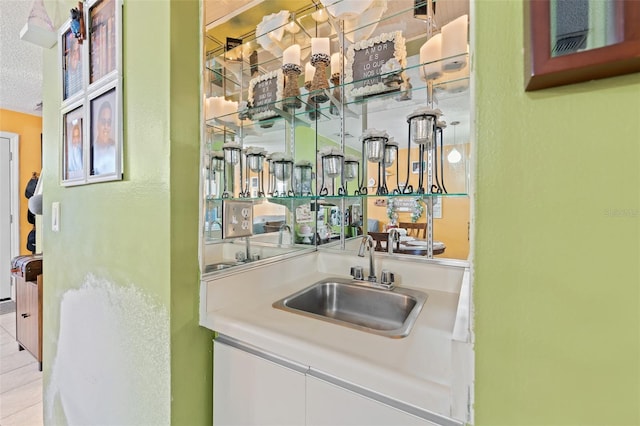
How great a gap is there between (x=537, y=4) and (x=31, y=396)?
326 centimetres

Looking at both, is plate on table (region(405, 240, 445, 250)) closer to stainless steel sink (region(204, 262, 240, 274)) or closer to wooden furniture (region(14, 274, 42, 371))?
stainless steel sink (region(204, 262, 240, 274))

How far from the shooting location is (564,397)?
0.41 m

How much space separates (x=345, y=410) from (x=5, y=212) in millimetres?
5068

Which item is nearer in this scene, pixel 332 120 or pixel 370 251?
pixel 370 251

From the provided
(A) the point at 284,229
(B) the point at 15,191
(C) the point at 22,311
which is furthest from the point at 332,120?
(B) the point at 15,191

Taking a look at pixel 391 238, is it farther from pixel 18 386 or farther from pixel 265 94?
pixel 18 386

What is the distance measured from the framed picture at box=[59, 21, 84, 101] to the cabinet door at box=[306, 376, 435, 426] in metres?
1.48

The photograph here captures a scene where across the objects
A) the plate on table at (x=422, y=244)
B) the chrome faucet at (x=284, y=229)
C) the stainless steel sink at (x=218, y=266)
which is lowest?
the stainless steel sink at (x=218, y=266)

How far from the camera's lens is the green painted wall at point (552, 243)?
38cm

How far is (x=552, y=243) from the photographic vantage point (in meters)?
0.42

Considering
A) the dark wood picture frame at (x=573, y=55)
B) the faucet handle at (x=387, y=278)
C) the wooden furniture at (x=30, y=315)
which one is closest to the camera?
the dark wood picture frame at (x=573, y=55)

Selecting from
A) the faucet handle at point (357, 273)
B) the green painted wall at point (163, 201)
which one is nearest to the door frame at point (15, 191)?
Answer: the green painted wall at point (163, 201)

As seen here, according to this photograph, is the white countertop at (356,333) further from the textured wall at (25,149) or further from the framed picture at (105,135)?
the textured wall at (25,149)

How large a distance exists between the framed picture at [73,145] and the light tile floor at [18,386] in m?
1.69
